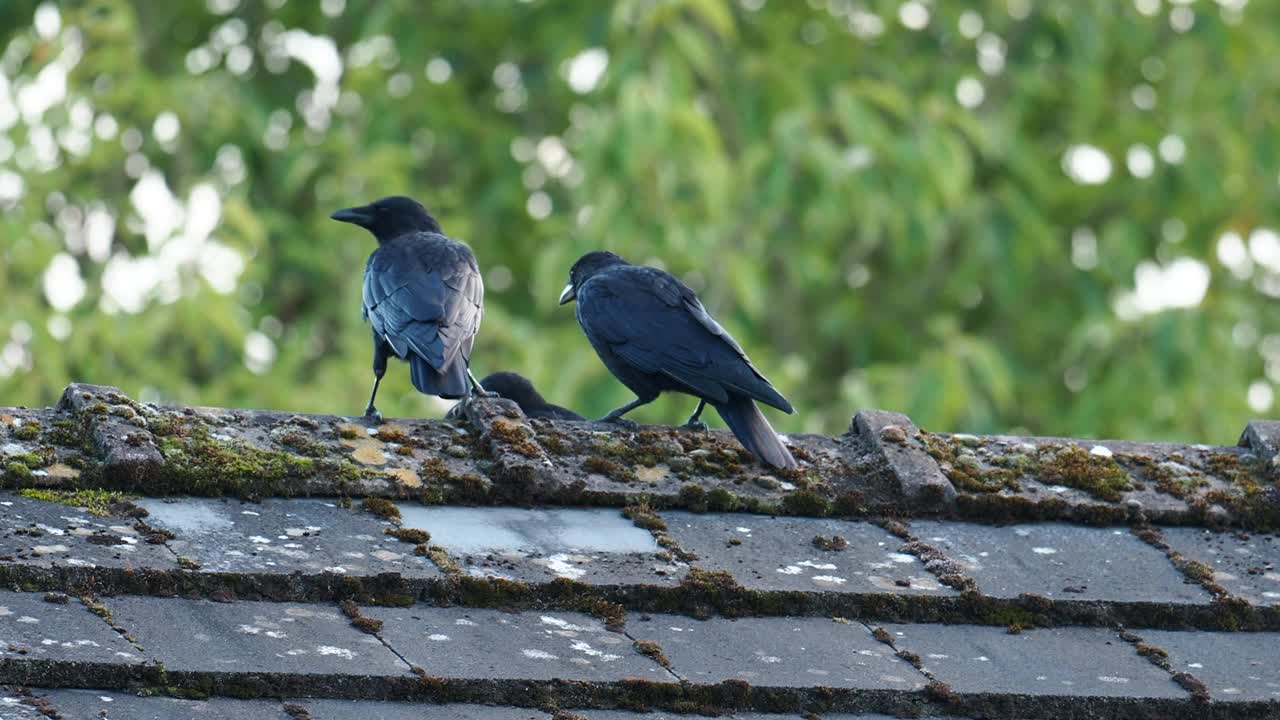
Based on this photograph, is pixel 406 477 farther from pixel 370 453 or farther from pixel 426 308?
pixel 426 308

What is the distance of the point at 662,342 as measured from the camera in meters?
5.08

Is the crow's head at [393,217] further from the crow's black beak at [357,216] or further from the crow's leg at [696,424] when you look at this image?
the crow's leg at [696,424]

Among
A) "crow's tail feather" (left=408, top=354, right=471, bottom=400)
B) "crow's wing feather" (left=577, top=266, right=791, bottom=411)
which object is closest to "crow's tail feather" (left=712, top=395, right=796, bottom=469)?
"crow's wing feather" (left=577, top=266, right=791, bottom=411)

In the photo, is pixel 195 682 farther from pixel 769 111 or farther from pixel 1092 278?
pixel 1092 278

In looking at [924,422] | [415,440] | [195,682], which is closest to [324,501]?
[415,440]

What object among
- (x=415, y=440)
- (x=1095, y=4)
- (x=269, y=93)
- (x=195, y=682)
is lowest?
(x=195, y=682)

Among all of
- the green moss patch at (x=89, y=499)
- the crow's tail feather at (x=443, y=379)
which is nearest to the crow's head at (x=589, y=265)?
the crow's tail feather at (x=443, y=379)

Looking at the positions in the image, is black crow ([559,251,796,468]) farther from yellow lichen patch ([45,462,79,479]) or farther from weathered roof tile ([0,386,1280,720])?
yellow lichen patch ([45,462,79,479])

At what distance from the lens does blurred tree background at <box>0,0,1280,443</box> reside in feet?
40.3

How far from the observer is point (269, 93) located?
15.9m

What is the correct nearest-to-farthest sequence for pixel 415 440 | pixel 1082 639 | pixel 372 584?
1. pixel 372 584
2. pixel 1082 639
3. pixel 415 440

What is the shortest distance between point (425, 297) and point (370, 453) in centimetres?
174

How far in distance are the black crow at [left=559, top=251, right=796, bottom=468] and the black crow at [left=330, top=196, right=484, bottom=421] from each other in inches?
13.3

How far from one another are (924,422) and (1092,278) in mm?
4891
